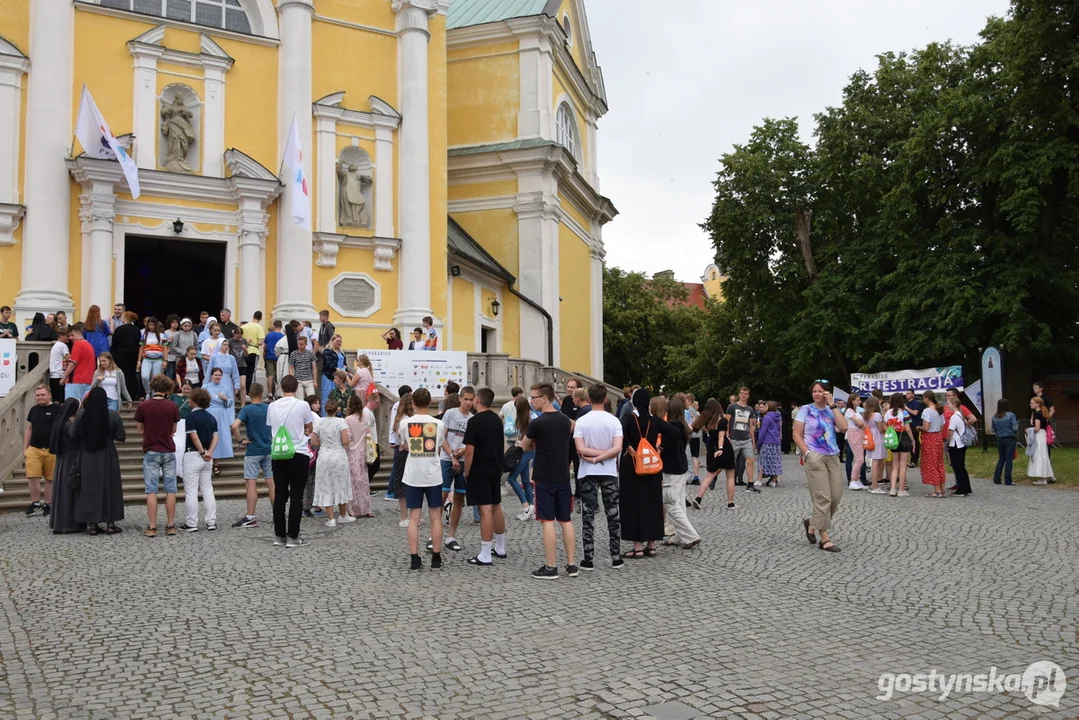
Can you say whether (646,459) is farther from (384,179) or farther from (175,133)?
(384,179)

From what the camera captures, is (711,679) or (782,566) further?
(782,566)

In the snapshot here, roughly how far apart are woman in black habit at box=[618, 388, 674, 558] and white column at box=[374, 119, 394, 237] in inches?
642

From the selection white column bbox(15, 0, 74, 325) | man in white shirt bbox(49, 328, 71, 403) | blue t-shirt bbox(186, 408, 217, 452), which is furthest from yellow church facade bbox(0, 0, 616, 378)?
blue t-shirt bbox(186, 408, 217, 452)

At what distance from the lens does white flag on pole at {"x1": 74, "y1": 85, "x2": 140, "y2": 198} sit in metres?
19.7

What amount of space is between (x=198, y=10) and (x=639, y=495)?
→ 19.1m

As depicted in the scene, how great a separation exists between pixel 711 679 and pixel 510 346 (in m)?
25.4

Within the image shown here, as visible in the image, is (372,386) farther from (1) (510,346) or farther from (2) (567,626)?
(1) (510,346)

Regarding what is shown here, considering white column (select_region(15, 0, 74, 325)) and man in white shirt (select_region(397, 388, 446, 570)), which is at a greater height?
white column (select_region(15, 0, 74, 325))

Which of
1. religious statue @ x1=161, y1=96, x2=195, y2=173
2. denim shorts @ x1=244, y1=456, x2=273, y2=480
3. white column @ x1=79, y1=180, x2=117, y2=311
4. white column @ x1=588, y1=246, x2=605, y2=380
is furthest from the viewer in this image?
white column @ x1=588, y1=246, x2=605, y2=380

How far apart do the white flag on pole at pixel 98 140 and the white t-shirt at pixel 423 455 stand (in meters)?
13.5

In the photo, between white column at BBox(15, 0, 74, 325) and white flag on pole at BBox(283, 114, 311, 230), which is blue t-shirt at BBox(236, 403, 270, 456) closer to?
white column at BBox(15, 0, 74, 325)

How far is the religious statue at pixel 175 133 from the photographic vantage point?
73.0 feet

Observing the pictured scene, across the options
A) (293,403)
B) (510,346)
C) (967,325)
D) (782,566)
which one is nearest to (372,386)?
(293,403)

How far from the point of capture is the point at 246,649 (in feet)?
20.1
